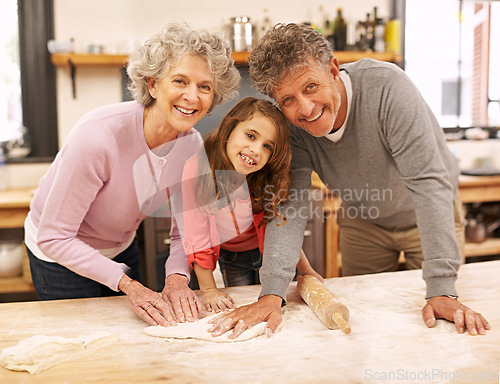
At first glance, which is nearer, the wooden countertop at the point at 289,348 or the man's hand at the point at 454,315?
the wooden countertop at the point at 289,348

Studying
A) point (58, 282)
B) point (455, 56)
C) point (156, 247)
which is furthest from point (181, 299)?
point (455, 56)

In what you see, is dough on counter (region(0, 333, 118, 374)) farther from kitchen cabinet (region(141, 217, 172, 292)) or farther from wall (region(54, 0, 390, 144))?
wall (region(54, 0, 390, 144))

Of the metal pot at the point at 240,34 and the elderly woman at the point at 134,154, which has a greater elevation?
the metal pot at the point at 240,34

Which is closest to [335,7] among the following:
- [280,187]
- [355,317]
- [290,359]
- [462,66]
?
[462,66]

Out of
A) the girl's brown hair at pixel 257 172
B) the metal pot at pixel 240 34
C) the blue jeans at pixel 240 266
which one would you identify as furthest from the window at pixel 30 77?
the girl's brown hair at pixel 257 172

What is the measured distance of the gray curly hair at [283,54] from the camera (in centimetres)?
103

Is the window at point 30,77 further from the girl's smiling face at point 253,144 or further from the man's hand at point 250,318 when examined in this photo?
the man's hand at point 250,318

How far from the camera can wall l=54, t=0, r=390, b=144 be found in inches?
97.1

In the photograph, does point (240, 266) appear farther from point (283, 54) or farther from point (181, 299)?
point (283, 54)

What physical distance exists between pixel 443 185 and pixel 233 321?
587 mm

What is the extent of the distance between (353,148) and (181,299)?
61cm

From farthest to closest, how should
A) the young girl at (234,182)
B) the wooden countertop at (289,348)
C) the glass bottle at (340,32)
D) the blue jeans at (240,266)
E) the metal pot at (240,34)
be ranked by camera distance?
the glass bottle at (340,32) → the metal pot at (240,34) → the blue jeans at (240,266) → the young girl at (234,182) → the wooden countertop at (289,348)

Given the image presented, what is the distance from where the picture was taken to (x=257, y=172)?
1.21 metres

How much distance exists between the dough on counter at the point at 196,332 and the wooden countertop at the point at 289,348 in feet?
0.05
